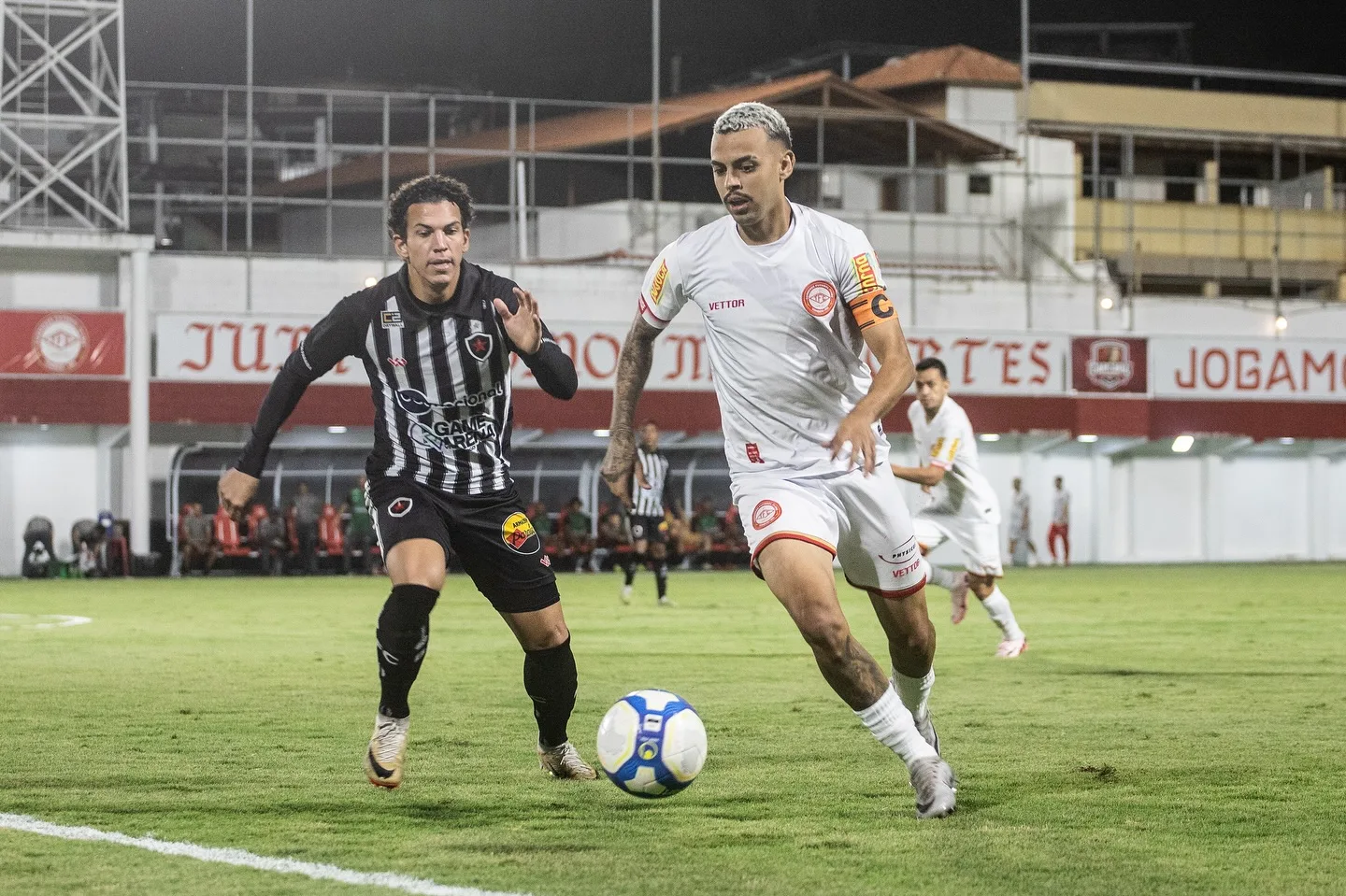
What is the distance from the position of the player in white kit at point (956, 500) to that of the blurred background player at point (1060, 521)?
22886 millimetres

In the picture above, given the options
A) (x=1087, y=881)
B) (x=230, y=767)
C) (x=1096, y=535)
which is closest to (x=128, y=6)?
(x=1096, y=535)

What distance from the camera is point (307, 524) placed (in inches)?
1267

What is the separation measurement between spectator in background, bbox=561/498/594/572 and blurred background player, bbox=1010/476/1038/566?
8834 millimetres

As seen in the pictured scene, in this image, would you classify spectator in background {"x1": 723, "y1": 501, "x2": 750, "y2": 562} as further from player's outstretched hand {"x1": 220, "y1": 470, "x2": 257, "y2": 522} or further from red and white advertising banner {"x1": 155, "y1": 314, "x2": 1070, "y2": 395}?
player's outstretched hand {"x1": 220, "y1": 470, "x2": 257, "y2": 522}

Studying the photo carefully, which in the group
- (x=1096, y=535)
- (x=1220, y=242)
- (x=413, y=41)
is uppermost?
(x=413, y=41)

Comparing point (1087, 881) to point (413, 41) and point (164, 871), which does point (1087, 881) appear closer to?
point (164, 871)

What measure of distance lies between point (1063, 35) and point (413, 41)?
22.6 m

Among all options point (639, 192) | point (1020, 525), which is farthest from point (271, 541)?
point (639, 192)

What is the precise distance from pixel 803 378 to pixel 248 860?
250cm

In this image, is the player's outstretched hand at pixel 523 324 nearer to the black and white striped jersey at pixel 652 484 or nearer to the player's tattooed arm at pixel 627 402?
the player's tattooed arm at pixel 627 402

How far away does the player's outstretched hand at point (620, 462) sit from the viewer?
6.65m

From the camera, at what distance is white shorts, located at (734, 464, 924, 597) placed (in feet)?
20.5

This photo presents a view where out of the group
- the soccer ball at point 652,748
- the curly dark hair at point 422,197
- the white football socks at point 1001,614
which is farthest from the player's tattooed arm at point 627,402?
the white football socks at point 1001,614

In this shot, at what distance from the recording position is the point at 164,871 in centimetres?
503
